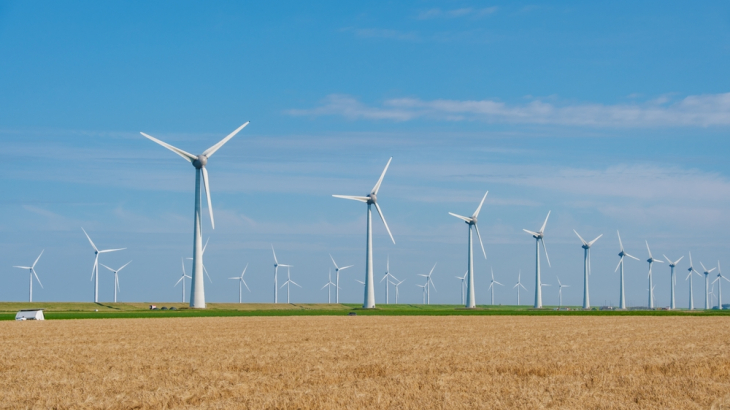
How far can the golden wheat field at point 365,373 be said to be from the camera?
72.5ft

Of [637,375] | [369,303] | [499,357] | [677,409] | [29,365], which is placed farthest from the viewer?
[369,303]

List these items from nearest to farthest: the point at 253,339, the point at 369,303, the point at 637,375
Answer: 1. the point at 637,375
2. the point at 253,339
3. the point at 369,303

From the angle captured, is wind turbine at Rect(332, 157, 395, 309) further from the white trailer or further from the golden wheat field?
the golden wheat field

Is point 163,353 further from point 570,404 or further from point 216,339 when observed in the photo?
point 570,404

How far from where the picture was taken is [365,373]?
93.8 feet

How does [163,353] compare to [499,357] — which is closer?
[499,357]

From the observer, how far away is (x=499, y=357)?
34.0 meters

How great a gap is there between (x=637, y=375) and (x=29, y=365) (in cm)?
2275

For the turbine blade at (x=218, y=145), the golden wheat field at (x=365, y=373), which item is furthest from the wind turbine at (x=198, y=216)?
the golden wheat field at (x=365, y=373)

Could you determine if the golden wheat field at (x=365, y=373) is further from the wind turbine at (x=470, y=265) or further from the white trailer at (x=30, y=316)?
the wind turbine at (x=470, y=265)

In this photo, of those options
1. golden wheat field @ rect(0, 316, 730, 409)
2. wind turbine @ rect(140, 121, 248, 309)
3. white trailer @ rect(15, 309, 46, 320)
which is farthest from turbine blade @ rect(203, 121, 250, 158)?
golden wheat field @ rect(0, 316, 730, 409)

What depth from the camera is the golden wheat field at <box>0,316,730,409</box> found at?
22.1 metres

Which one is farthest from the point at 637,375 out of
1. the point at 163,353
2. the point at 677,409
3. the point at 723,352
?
the point at 163,353

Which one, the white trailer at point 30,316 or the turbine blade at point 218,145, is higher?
the turbine blade at point 218,145
